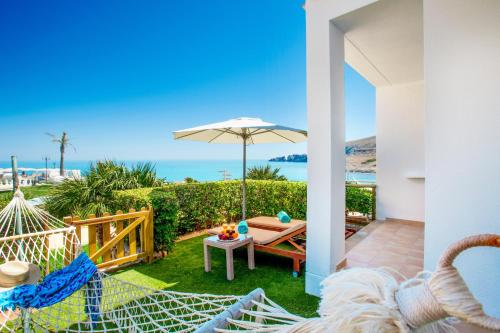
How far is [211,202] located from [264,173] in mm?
2676

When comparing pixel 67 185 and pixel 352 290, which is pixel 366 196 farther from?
pixel 67 185

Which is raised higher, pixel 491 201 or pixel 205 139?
pixel 205 139

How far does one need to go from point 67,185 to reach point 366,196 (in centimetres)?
733

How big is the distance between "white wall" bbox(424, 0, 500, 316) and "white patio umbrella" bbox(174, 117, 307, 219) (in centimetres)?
308

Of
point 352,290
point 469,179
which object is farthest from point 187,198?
point 352,290

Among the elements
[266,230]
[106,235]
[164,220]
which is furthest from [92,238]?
[266,230]

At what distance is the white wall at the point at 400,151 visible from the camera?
21.1 feet

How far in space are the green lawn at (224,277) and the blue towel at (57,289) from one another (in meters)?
1.32

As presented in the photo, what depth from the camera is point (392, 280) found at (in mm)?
761

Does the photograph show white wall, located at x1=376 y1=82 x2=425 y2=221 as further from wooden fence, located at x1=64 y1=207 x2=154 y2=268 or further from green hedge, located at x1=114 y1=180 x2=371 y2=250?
wooden fence, located at x1=64 y1=207 x2=154 y2=268

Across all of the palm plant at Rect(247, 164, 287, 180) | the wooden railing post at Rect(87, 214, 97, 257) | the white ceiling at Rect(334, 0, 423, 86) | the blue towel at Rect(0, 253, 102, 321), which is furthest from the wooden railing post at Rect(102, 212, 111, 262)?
the palm plant at Rect(247, 164, 287, 180)

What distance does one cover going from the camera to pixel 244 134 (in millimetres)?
6422

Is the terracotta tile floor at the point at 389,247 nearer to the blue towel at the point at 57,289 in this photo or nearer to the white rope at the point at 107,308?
the white rope at the point at 107,308

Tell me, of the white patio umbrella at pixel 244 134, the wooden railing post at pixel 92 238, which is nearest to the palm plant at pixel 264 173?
the white patio umbrella at pixel 244 134
